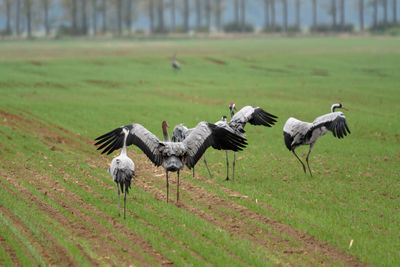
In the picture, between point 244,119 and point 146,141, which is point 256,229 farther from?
point 244,119

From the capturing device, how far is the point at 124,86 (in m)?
35.3

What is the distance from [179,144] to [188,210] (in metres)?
1.34

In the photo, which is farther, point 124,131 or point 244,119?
point 244,119

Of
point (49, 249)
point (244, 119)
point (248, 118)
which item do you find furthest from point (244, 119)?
point (49, 249)

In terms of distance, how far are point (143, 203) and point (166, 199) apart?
0.60 m

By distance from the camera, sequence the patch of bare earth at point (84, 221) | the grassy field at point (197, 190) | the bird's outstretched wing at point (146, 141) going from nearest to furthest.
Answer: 1. the patch of bare earth at point (84, 221)
2. the grassy field at point (197, 190)
3. the bird's outstretched wing at point (146, 141)

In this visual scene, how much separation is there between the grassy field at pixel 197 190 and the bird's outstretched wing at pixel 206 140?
1083 millimetres

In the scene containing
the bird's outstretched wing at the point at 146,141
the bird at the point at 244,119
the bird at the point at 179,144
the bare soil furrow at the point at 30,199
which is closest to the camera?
the bare soil furrow at the point at 30,199

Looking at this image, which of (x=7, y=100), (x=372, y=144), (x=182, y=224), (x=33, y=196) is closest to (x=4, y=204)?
(x=33, y=196)

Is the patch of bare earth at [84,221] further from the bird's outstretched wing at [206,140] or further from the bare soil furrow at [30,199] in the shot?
the bird's outstretched wing at [206,140]

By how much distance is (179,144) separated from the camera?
481 inches

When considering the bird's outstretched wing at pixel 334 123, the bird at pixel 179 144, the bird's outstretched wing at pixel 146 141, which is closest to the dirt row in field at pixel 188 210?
the bird at pixel 179 144

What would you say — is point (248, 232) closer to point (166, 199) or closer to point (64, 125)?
point (166, 199)

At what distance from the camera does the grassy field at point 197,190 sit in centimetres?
976
